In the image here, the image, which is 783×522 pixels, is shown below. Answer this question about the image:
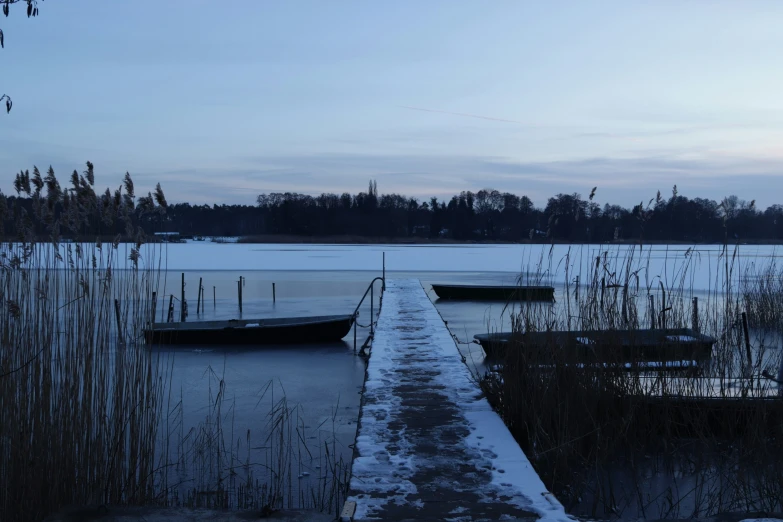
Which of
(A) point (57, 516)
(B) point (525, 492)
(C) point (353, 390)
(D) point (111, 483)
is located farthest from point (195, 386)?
(B) point (525, 492)

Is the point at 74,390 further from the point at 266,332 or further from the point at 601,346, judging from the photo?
the point at 266,332

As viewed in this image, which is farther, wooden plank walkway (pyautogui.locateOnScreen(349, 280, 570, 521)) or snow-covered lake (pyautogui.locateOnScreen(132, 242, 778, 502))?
snow-covered lake (pyautogui.locateOnScreen(132, 242, 778, 502))

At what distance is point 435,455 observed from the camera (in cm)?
392

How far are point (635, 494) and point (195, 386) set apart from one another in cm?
573

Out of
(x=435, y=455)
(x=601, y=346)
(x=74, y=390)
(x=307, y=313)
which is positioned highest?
(x=601, y=346)

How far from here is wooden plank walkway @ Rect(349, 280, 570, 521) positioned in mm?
3188

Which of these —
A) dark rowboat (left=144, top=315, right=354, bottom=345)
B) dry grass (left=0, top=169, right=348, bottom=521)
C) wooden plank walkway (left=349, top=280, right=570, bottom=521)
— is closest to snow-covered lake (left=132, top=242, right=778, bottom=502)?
dark rowboat (left=144, top=315, right=354, bottom=345)

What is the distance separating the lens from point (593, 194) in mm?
6074

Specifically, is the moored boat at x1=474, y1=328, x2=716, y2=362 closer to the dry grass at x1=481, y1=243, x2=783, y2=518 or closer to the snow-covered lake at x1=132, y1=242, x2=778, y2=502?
the dry grass at x1=481, y1=243, x2=783, y2=518

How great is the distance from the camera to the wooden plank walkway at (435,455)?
10.5 feet

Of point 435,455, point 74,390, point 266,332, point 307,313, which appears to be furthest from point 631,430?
point 307,313

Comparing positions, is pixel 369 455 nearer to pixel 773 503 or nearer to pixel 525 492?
pixel 525 492

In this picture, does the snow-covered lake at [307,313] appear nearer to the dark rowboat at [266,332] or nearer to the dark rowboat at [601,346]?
the dark rowboat at [266,332]

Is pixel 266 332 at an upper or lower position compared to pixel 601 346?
lower
